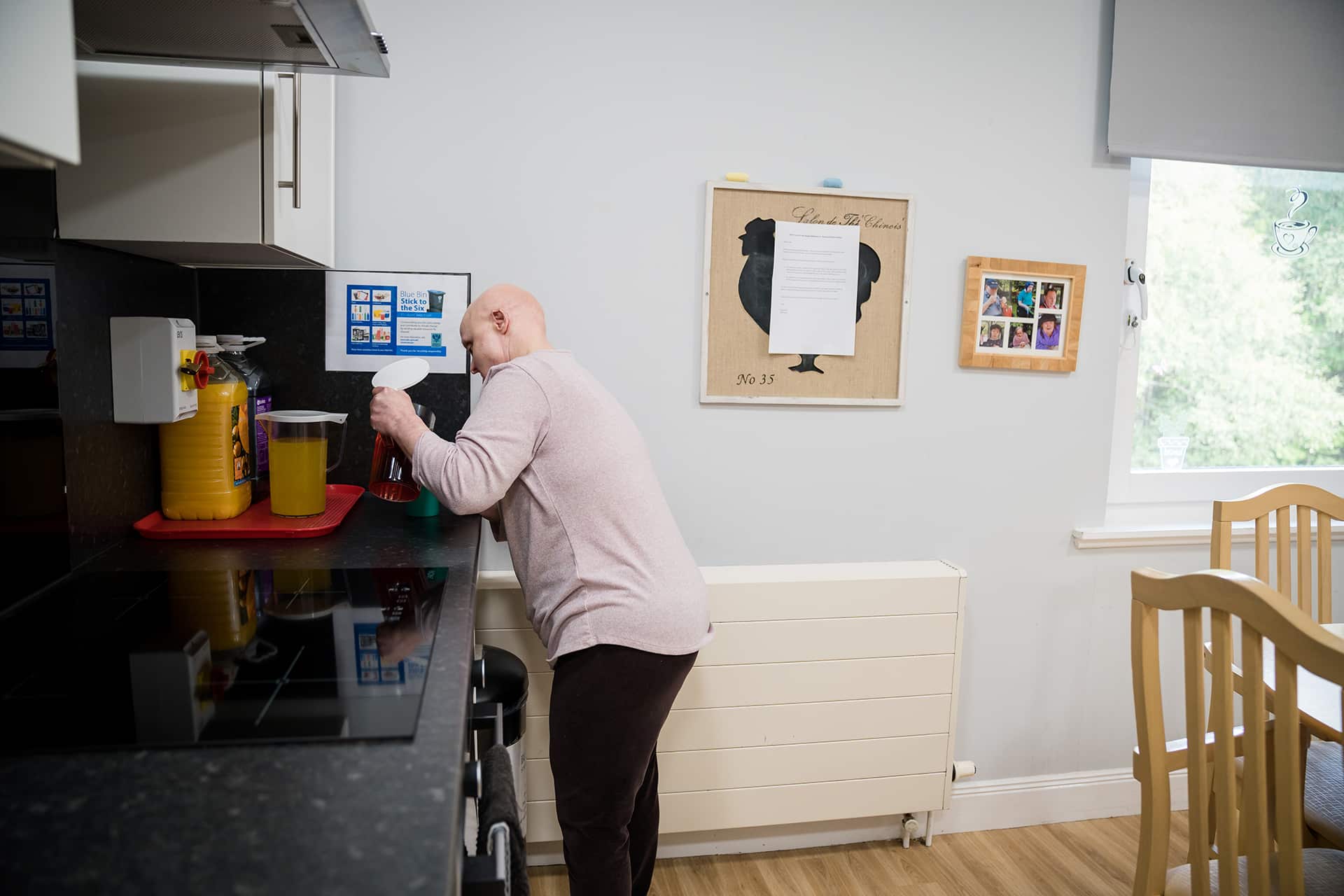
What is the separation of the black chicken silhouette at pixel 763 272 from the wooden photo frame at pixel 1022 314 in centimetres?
28

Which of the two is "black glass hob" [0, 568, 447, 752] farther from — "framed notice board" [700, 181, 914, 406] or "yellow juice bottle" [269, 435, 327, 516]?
"framed notice board" [700, 181, 914, 406]

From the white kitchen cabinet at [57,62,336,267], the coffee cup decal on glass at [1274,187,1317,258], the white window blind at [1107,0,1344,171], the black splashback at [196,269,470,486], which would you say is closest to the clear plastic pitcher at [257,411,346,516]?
the black splashback at [196,269,470,486]

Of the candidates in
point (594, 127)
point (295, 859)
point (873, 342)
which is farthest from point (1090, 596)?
point (295, 859)

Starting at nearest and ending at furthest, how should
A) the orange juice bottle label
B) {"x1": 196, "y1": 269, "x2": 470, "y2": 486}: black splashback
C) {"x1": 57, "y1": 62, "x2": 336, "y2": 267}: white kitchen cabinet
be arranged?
{"x1": 57, "y1": 62, "x2": 336, "y2": 267}: white kitchen cabinet
the orange juice bottle label
{"x1": 196, "y1": 269, "x2": 470, "y2": 486}: black splashback

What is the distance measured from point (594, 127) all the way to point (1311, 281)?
2.18 meters

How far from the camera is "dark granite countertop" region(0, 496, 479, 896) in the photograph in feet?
2.02

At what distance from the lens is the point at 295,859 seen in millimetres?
638

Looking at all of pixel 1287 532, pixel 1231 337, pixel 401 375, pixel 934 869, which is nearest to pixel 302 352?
pixel 401 375

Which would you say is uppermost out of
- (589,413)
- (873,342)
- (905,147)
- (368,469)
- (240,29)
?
(905,147)

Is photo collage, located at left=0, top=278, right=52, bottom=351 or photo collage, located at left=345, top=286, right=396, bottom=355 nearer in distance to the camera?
photo collage, located at left=0, top=278, right=52, bottom=351

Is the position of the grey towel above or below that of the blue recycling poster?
below

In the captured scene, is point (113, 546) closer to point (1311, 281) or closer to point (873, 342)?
point (873, 342)

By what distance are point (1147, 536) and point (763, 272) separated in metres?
1.30

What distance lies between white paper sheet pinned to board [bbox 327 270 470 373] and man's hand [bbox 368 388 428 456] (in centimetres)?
48
